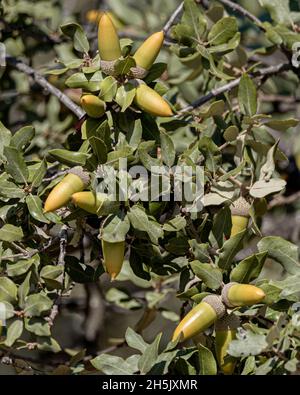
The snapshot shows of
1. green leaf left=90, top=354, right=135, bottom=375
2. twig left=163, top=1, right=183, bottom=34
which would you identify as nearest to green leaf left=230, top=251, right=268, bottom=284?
green leaf left=90, top=354, right=135, bottom=375

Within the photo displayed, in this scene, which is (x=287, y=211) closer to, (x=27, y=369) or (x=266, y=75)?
(x=266, y=75)

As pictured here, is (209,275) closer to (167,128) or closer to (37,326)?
(37,326)

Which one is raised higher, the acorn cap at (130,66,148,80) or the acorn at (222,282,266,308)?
the acorn cap at (130,66,148,80)

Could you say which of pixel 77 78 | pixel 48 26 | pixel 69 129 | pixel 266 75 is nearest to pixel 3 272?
pixel 77 78

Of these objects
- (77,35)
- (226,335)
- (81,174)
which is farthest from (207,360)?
(77,35)

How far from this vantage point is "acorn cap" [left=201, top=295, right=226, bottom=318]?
130 centimetres

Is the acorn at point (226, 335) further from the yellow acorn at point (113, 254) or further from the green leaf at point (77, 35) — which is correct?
the green leaf at point (77, 35)

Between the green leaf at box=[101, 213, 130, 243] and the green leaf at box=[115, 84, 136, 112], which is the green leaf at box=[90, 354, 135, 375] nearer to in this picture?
the green leaf at box=[101, 213, 130, 243]

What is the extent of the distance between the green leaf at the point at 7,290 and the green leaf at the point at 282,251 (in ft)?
1.45

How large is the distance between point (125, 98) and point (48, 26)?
103 cm

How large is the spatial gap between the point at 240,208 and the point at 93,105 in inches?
13.6

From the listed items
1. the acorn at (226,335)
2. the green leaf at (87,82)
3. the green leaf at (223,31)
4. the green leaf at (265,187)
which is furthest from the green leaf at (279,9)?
the acorn at (226,335)

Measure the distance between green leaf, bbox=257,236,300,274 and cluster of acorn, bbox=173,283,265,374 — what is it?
0.46ft

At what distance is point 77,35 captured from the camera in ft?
5.00
